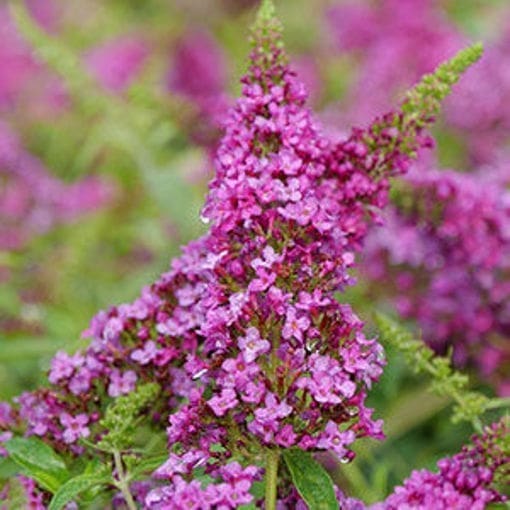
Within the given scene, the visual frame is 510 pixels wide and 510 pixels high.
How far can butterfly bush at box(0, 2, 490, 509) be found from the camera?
124cm

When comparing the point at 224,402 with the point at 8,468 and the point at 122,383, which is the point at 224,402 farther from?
the point at 8,468

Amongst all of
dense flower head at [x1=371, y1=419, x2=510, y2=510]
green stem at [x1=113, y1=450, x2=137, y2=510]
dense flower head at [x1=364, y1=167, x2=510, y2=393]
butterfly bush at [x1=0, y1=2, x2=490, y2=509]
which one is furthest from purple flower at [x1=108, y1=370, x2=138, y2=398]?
dense flower head at [x1=364, y1=167, x2=510, y2=393]

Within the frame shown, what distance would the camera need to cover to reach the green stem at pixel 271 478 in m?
1.26

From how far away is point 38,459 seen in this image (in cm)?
139

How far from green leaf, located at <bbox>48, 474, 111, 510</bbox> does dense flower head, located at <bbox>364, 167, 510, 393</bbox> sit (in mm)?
830

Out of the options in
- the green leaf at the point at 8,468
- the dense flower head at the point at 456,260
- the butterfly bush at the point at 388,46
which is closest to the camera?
the green leaf at the point at 8,468

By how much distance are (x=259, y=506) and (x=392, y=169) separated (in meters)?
0.45

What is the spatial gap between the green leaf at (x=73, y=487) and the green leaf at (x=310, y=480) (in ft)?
0.67

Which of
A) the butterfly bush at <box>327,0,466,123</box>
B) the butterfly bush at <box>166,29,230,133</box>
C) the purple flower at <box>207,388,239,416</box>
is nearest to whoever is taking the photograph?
the purple flower at <box>207,388,239,416</box>

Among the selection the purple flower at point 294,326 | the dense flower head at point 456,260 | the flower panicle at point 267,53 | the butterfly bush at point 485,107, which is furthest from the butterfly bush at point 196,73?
the purple flower at point 294,326

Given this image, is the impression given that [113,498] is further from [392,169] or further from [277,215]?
[392,169]

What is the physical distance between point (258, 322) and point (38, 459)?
13.0 inches

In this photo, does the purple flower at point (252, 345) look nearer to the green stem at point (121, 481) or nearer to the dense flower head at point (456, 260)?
the green stem at point (121, 481)

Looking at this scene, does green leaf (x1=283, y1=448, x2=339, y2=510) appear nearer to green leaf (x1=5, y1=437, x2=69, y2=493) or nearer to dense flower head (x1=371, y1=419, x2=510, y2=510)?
dense flower head (x1=371, y1=419, x2=510, y2=510)
